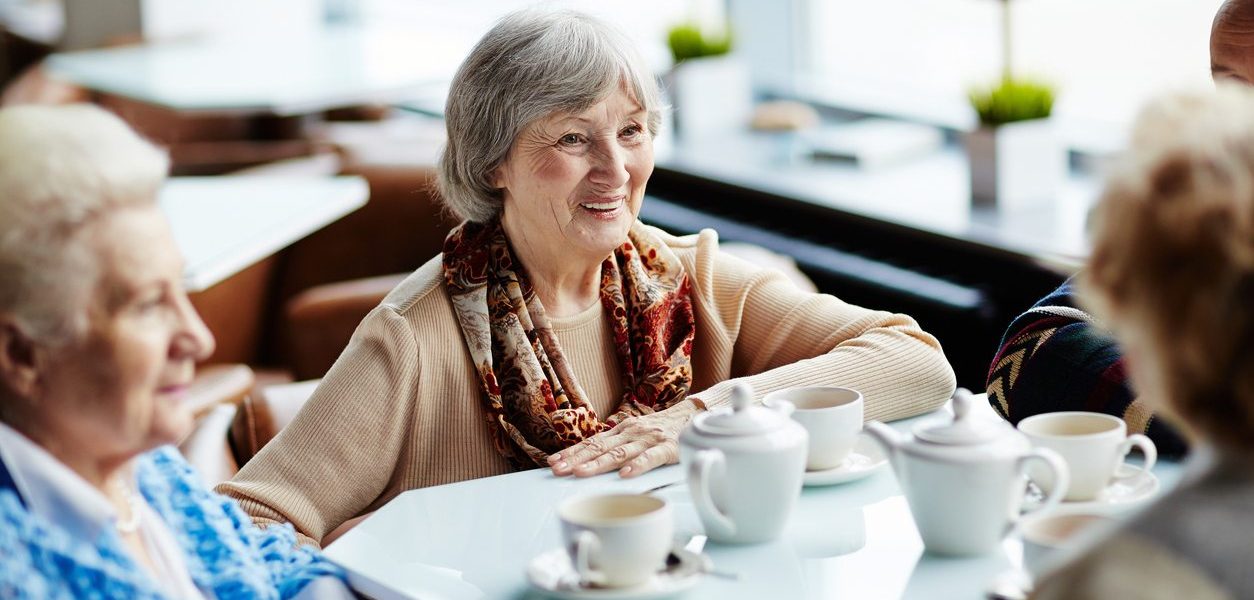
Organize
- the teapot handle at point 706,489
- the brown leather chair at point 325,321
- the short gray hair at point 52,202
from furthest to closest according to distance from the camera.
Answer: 1. the brown leather chair at point 325,321
2. the teapot handle at point 706,489
3. the short gray hair at point 52,202

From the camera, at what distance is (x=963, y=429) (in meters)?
1.33

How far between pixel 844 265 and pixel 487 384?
1.69 meters

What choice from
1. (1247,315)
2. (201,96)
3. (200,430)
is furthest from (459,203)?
(201,96)

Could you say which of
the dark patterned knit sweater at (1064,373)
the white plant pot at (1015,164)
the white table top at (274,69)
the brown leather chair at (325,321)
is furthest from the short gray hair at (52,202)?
the white table top at (274,69)

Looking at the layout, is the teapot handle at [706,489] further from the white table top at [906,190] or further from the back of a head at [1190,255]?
the white table top at [906,190]

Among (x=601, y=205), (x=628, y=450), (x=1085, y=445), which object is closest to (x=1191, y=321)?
(x=1085, y=445)

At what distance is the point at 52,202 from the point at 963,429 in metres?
0.82

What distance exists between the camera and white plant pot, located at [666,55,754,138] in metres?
4.52

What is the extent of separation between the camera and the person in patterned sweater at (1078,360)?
1.70 meters

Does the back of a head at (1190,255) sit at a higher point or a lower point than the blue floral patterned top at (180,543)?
higher

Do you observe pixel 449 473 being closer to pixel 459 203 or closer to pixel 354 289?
pixel 459 203

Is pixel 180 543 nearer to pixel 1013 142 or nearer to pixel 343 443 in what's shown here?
pixel 343 443

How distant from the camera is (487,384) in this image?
Answer: 6.55 ft

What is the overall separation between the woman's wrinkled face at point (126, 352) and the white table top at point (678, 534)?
1.07ft
